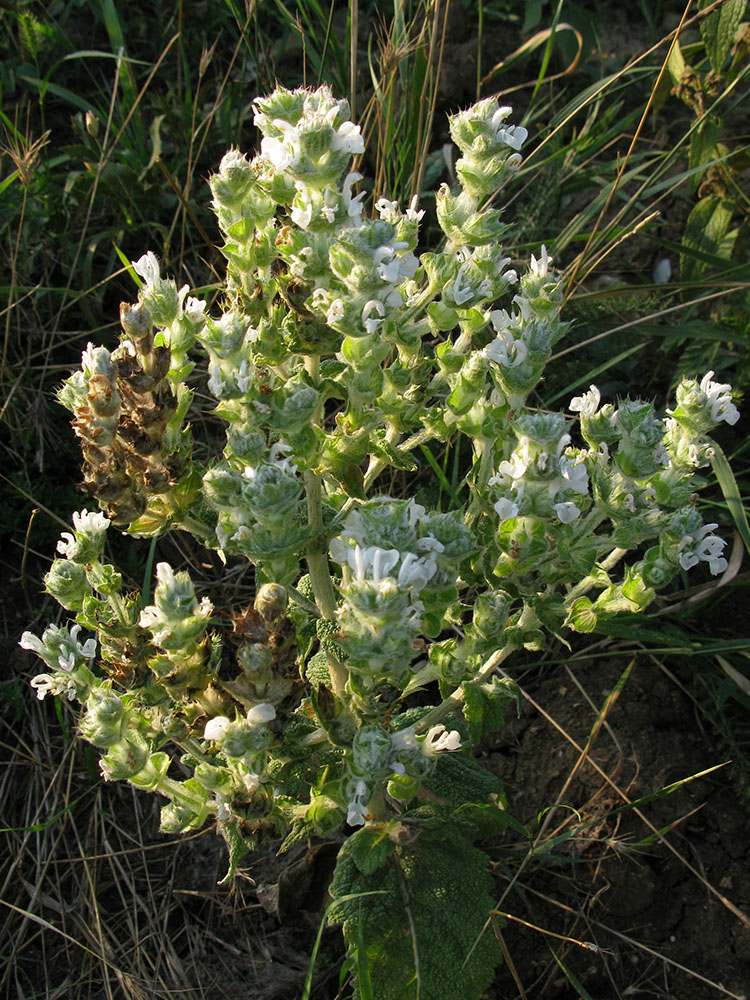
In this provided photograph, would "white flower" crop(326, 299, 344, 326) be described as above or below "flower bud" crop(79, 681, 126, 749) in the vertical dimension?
above

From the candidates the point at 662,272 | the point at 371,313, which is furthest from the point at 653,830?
the point at 662,272

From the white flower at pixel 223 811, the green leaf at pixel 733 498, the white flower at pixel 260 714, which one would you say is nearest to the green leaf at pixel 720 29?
the green leaf at pixel 733 498

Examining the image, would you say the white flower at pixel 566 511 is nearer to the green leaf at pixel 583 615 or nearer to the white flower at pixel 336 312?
the green leaf at pixel 583 615

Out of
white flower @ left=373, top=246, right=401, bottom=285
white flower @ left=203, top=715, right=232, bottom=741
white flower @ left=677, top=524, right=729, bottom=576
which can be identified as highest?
white flower @ left=373, top=246, right=401, bottom=285

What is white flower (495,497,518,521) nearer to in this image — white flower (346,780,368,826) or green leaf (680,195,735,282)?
white flower (346,780,368,826)

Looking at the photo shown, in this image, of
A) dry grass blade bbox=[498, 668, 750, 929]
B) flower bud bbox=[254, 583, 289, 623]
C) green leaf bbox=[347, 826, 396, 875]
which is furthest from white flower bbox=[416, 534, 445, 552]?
dry grass blade bbox=[498, 668, 750, 929]

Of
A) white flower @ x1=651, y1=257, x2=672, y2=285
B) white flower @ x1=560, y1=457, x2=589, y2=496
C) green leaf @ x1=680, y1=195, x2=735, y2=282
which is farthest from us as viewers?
white flower @ x1=651, y1=257, x2=672, y2=285

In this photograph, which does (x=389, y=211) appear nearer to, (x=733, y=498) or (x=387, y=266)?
(x=387, y=266)
